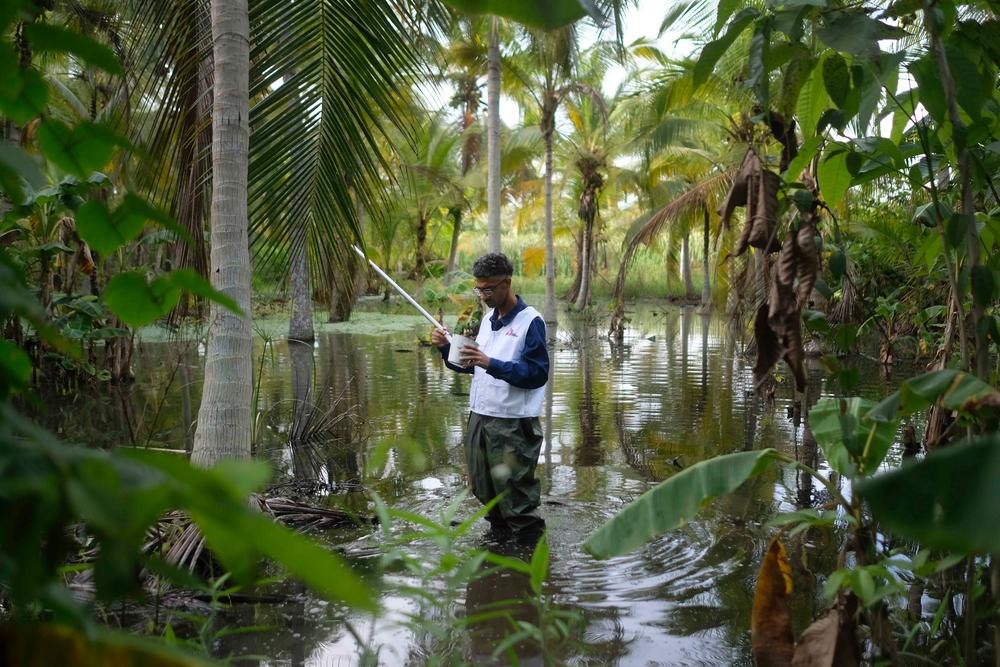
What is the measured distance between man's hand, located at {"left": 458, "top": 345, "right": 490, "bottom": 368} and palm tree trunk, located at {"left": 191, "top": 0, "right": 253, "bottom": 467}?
103cm

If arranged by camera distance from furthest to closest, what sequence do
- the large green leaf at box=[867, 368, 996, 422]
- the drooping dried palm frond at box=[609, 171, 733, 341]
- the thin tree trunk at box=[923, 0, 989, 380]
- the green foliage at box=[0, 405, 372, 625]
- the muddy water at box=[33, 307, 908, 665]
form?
1. the drooping dried palm frond at box=[609, 171, 733, 341]
2. the muddy water at box=[33, 307, 908, 665]
3. the thin tree trunk at box=[923, 0, 989, 380]
4. the large green leaf at box=[867, 368, 996, 422]
5. the green foliage at box=[0, 405, 372, 625]

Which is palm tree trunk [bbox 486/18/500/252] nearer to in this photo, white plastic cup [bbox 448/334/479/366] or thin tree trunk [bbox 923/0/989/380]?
white plastic cup [bbox 448/334/479/366]

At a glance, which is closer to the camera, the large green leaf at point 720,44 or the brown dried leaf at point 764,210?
the large green leaf at point 720,44

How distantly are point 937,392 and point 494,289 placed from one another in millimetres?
2837

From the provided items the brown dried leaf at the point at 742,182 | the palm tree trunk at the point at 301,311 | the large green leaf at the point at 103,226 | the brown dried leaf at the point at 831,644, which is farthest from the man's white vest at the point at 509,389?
the palm tree trunk at the point at 301,311

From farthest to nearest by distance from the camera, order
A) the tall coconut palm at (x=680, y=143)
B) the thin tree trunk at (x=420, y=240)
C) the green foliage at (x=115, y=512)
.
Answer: the thin tree trunk at (x=420, y=240)
the tall coconut palm at (x=680, y=143)
the green foliage at (x=115, y=512)

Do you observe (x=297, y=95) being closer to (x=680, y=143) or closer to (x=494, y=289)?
(x=494, y=289)

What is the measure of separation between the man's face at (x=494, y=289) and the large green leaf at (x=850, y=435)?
2230mm

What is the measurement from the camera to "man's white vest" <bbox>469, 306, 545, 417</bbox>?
4461 mm

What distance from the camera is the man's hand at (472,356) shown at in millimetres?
4188

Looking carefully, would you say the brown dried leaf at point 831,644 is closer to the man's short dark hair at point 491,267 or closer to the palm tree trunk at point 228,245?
the man's short dark hair at point 491,267

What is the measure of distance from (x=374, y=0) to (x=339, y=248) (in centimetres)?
152

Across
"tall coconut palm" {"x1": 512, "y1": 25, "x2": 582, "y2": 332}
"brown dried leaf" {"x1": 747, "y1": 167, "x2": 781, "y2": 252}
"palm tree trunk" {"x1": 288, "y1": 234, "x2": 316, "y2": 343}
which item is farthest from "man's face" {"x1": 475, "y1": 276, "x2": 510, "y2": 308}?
"tall coconut palm" {"x1": 512, "y1": 25, "x2": 582, "y2": 332}

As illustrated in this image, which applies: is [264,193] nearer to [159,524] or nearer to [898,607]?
[159,524]
